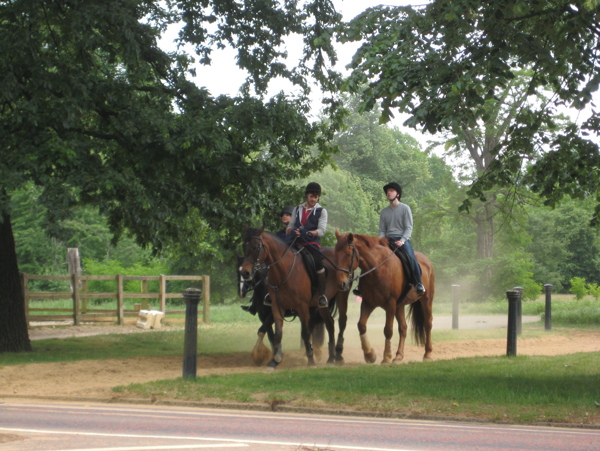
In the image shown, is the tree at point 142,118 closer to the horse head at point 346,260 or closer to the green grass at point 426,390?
the horse head at point 346,260

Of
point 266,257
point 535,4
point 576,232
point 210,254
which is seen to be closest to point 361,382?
point 266,257

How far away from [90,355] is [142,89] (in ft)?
20.3

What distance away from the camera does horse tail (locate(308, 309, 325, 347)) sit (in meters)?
16.4

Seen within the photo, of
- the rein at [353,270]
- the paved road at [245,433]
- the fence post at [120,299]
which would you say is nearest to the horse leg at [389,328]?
the rein at [353,270]

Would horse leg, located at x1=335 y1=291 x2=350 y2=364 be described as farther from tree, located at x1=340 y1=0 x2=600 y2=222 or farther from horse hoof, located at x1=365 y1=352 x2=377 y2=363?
tree, located at x1=340 y1=0 x2=600 y2=222

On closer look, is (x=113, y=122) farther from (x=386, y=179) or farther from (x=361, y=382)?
(x=386, y=179)

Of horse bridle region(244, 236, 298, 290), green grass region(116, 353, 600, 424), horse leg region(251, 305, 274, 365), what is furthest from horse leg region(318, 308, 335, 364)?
green grass region(116, 353, 600, 424)

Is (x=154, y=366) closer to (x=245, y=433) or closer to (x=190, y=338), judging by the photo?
(x=190, y=338)

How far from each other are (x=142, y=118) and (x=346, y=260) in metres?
5.31

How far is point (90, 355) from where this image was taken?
59.2ft

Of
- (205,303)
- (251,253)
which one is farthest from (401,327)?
(205,303)

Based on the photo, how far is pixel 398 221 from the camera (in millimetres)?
15547

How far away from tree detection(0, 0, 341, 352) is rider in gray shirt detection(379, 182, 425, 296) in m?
3.09

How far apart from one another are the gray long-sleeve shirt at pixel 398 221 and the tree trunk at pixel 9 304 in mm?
8634
